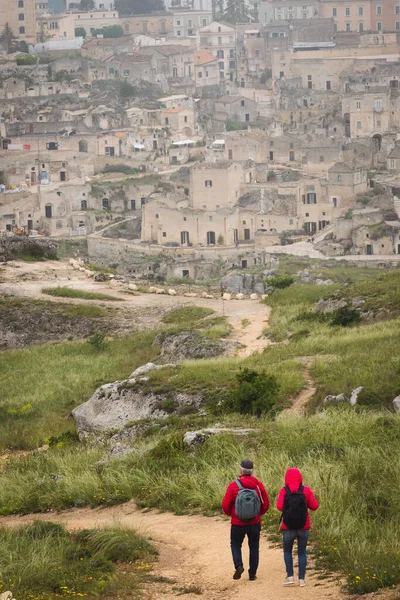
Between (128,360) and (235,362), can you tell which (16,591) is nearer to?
(235,362)

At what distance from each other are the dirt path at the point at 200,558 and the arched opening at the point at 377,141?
63.2 meters

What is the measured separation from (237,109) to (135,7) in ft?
80.6

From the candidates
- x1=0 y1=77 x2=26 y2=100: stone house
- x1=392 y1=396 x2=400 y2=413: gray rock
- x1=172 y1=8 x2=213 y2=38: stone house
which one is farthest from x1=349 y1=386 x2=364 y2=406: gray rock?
x1=172 y1=8 x2=213 y2=38: stone house

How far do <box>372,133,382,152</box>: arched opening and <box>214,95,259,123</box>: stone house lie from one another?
10471 mm

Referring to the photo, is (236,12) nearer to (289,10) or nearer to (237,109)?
(289,10)

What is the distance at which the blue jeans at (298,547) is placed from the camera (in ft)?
38.3

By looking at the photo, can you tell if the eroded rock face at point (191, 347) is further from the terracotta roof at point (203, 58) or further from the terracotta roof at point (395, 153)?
the terracotta roof at point (203, 58)

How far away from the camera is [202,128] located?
277 feet

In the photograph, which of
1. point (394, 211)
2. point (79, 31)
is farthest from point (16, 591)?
point (79, 31)

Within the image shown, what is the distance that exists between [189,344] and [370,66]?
64217 millimetres

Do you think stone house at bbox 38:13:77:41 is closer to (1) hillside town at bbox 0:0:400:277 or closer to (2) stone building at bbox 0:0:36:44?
(1) hillside town at bbox 0:0:400:277

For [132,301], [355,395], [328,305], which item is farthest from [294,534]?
[132,301]

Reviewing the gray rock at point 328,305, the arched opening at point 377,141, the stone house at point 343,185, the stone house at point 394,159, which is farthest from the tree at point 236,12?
the gray rock at point 328,305

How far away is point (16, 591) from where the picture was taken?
39.2ft
